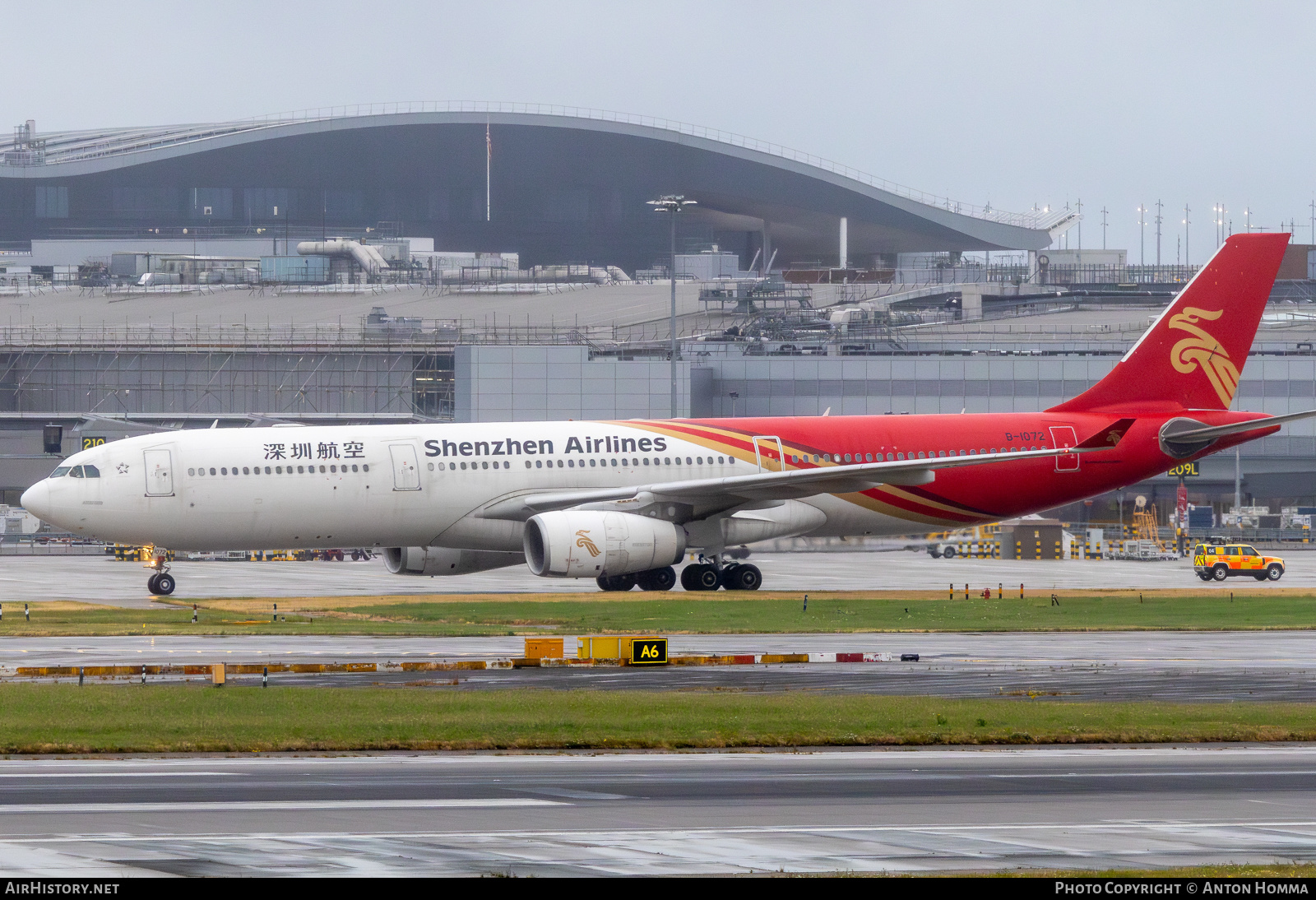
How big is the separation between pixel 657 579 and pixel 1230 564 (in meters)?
22.0

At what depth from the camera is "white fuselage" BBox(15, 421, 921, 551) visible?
137 ft

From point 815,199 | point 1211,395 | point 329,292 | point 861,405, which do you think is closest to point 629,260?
point 815,199

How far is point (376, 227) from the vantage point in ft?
488

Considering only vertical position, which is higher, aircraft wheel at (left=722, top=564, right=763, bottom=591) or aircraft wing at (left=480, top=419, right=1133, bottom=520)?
aircraft wing at (left=480, top=419, right=1133, bottom=520)

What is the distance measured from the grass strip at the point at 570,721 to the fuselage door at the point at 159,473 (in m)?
18.4

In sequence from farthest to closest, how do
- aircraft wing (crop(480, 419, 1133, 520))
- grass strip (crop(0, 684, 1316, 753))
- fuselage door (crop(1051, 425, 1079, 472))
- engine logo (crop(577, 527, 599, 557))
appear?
fuselage door (crop(1051, 425, 1079, 472)) → aircraft wing (crop(480, 419, 1133, 520)) → engine logo (crop(577, 527, 599, 557)) → grass strip (crop(0, 684, 1316, 753))

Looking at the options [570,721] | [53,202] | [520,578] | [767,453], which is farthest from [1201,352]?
[53,202]

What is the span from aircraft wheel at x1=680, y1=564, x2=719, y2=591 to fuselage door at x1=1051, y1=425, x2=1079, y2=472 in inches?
386

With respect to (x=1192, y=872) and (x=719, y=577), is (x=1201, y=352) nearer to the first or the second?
(x=719, y=577)

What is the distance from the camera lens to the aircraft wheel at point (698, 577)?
45.7m

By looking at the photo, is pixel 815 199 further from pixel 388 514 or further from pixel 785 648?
pixel 785 648

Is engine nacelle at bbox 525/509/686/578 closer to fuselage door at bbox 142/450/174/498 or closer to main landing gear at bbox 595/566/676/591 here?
main landing gear at bbox 595/566/676/591

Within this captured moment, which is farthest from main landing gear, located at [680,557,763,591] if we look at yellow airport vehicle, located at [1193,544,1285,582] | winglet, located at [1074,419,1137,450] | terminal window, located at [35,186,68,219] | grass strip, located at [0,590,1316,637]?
terminal window, located at [35,186,68,219]

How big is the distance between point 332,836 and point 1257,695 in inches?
586
